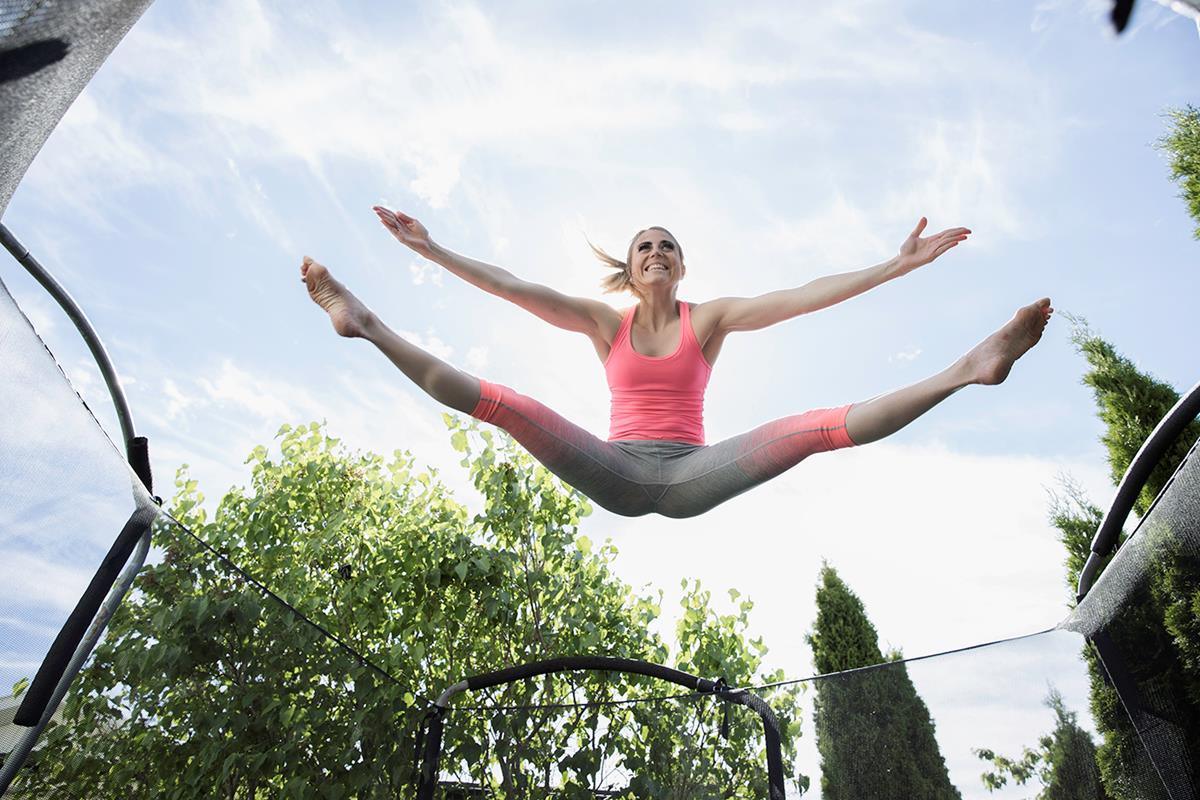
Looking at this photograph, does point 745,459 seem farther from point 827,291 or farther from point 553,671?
point 553,671

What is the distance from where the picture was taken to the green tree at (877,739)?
200 centimetres

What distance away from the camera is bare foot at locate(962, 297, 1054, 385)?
174cm

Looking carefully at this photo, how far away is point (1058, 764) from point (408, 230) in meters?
2.07

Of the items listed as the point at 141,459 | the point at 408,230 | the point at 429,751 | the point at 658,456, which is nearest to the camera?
the point at 141,459

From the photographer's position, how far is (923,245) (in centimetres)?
216

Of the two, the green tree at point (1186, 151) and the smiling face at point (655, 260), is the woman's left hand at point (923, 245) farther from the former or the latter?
the green tree at point (1186, 151)

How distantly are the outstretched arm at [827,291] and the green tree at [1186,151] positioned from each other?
6.79ft

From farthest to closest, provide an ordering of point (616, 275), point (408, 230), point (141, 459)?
point (616, 275)
point (408, 230)
point (141, 459)

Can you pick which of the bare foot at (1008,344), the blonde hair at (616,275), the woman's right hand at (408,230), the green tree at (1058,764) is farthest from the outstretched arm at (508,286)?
the green tree at (1058,764)

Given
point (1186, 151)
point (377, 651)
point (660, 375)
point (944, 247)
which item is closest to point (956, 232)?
point (944, 247)

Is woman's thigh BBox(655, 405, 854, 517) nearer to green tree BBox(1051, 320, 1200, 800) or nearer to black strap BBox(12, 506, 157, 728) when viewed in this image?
green tree BBox(1051, 320, 1200, 800)

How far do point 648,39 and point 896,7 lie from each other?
0.94 m

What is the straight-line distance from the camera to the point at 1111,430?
12.7ft

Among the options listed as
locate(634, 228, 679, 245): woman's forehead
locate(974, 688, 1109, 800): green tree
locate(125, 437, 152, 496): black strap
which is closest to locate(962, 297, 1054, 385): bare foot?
locate(974, 688, 1109, 800): green tree
